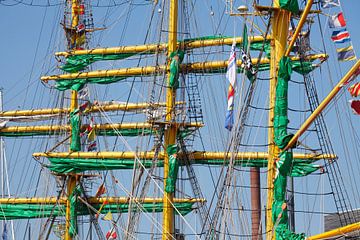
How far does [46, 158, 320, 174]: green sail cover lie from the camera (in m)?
62.6

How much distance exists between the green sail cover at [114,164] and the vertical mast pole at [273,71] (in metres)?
19.2

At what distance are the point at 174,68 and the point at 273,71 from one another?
21.3m

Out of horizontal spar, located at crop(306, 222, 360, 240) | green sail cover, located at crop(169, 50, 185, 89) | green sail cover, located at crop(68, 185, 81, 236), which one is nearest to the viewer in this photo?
horizontal spar, located at crop(306, 222, 360, 240)

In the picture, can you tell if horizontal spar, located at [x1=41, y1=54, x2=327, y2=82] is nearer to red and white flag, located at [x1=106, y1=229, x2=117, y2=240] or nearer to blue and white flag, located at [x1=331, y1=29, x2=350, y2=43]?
red and white flag, located at [x1=106, y1=229, x2=117, y2=240]

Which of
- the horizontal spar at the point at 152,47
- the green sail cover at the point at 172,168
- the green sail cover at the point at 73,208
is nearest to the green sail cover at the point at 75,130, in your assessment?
the green sail cover at the point at 73,208

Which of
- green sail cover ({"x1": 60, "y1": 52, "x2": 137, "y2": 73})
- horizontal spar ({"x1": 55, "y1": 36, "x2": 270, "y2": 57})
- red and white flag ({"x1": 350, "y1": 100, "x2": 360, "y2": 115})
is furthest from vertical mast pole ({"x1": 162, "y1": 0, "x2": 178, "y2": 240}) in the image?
red and white flag ({"x1": 350, "y1": 100, "x2": 360, "y2": 115})

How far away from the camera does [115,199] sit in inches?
3046

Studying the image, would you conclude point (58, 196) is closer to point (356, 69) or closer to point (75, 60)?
point (75, 60)

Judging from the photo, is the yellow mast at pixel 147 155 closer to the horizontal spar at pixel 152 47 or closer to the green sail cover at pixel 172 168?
the green sail cover at pixel 172 168

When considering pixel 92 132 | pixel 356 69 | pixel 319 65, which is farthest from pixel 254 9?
pixel 92 132

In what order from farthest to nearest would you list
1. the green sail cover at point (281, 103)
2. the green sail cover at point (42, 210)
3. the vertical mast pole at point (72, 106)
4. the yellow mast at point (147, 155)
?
1. the green sail cover at point (42, 210)
2. the vertical mast pole at point (72, 106)
3. the yellow mast at point (147, 155)
4. the green sail cover at point (281, 103)

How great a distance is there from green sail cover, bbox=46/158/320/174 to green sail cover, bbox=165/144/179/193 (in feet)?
2.31

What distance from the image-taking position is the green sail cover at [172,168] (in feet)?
205

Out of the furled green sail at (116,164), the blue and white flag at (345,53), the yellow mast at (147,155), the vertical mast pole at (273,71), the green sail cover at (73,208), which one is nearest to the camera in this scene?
the blue and white flag at (345,53)
